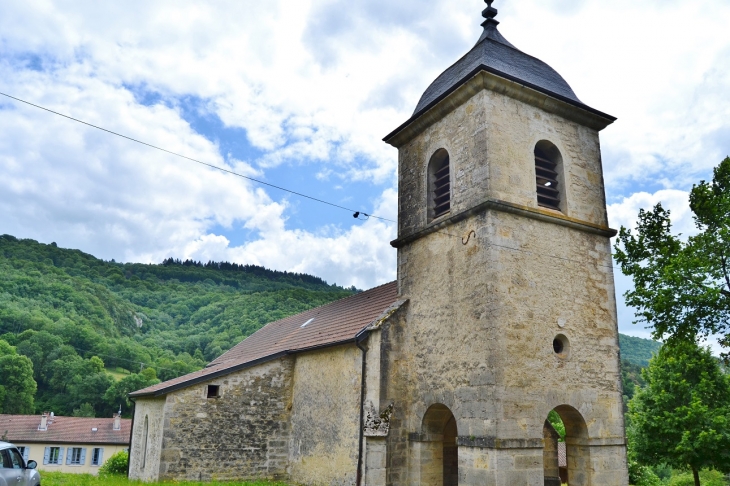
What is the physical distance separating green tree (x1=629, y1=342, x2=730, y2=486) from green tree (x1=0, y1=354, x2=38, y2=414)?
158 feet

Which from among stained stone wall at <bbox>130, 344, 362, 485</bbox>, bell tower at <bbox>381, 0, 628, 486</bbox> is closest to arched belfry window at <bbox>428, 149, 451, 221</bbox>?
bell tower at <bbox>381, 0, 628, 486</bbox>

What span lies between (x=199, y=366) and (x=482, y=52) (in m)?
43.1

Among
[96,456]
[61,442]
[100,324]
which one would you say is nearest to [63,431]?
[61,442]

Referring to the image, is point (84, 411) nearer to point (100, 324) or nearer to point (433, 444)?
point (100, 324)

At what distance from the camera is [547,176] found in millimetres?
12141

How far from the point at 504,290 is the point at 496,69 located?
4750 mm

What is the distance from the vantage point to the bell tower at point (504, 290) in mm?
10055

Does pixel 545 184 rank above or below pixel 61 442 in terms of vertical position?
above

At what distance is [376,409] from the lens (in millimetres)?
11609

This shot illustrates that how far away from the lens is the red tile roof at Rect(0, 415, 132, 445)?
35.6 metres

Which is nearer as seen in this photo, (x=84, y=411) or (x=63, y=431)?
(x=63, y=431)

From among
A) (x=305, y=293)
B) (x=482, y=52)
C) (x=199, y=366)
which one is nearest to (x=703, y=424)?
(x=482, y=52)

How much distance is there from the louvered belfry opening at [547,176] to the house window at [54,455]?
37.2 m

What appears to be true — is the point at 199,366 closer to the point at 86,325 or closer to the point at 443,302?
the point at 86,325
